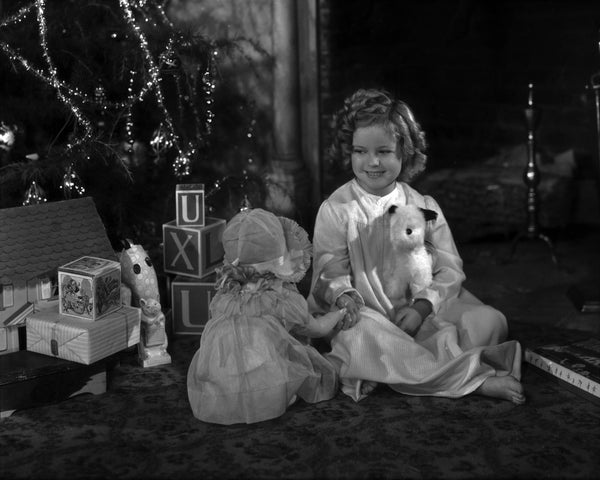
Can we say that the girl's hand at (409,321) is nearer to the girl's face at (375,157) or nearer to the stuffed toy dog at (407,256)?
the stuffed toy dog at (407,256)

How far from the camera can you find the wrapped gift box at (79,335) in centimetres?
267

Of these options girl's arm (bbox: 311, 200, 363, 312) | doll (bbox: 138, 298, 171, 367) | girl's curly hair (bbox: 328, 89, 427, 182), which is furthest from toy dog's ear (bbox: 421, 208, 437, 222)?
doll (bbox: 138, 298, 171, 367)

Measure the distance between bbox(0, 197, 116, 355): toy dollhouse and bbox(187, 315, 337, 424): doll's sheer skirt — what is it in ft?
1.94

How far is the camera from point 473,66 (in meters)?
4.46

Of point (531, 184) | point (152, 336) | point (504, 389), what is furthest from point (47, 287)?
point (531, 184)

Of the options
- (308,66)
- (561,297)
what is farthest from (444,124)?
(561,297)

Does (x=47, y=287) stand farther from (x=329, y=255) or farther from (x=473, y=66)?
(x=473, y=66)

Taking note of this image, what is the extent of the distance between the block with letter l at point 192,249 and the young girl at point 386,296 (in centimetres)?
46

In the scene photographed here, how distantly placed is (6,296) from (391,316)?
1129mm

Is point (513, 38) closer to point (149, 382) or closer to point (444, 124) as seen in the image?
point (444, 124)

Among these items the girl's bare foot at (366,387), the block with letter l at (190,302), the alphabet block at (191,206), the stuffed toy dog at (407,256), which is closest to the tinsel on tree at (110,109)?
the alphabet block at (191,206)

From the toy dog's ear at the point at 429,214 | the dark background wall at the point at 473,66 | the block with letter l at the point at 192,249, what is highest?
the dark background wall at the point at 473,66

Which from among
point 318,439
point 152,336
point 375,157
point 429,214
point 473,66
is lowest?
point 318,439

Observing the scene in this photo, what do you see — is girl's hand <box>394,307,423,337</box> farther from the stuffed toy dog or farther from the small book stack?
the small book stack
